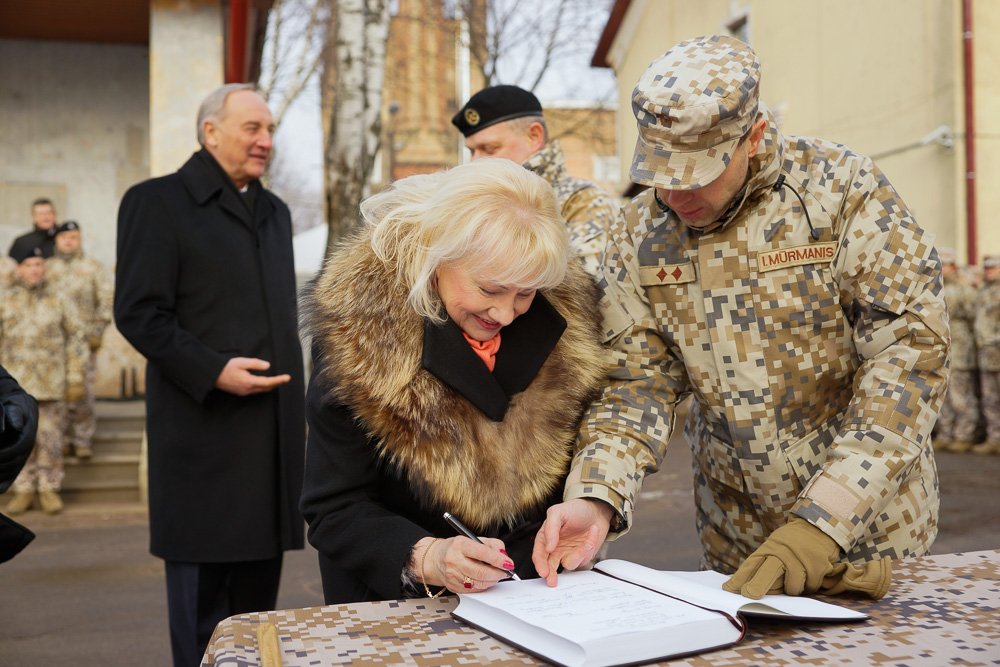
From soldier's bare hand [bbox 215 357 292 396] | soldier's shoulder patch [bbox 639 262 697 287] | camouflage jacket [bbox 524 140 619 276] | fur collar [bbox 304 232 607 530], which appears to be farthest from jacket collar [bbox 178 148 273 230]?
soldier's shoulder patch [bbox 639 262 697 287]

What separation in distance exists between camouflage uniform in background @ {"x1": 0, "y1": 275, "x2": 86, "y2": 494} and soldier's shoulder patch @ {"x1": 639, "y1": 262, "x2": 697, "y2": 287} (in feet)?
22.8

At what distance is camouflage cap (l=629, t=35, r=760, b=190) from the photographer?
1.77 metres

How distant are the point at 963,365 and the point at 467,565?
11.0 m

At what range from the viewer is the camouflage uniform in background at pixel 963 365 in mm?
10891

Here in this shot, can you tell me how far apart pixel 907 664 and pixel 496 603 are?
61 cm

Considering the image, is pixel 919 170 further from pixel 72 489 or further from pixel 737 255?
pixel 737 255

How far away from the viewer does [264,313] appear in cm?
341

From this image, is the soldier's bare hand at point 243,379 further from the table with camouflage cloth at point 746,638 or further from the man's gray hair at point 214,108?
the table with camouflage cloth at point 746,638

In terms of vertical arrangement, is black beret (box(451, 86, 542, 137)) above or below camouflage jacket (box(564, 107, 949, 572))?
above

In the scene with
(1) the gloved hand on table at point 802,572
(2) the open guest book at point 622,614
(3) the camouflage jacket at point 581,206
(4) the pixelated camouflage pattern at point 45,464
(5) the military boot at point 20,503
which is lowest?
(5) the military boot at point 20,503

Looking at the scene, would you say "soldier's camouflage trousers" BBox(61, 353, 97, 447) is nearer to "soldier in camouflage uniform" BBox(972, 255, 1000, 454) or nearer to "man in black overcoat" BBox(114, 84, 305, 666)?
"man in black overcoat" BBox(114, 84, 305, 666)

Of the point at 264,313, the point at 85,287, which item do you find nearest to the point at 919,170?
the point at 85,287

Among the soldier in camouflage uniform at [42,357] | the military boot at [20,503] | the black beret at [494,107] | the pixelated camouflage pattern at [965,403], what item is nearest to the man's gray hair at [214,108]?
the black beret at [494,107]

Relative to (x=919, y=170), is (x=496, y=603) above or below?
below
